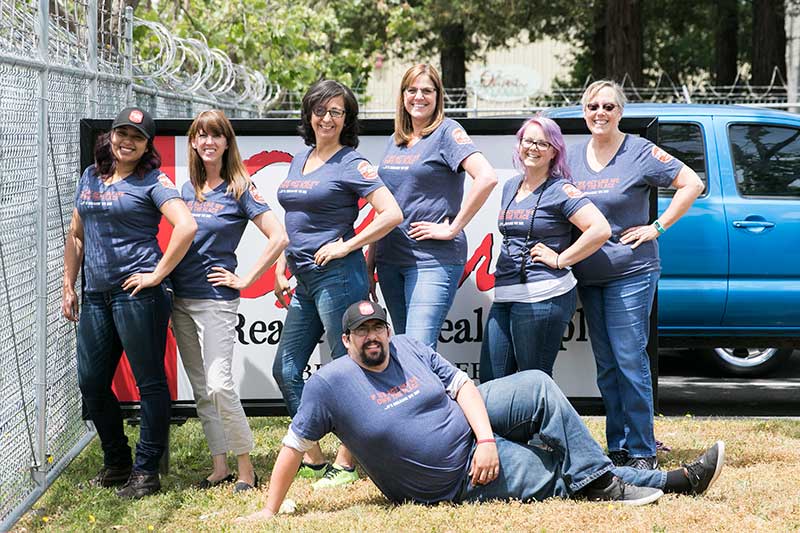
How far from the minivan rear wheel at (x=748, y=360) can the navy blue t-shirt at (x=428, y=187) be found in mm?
4374

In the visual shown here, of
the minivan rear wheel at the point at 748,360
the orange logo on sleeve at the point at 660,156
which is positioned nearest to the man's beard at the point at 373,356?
the orange logo on sleeve at the point at 660,156

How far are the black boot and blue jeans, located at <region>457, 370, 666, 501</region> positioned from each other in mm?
1557

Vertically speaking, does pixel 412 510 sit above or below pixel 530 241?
below

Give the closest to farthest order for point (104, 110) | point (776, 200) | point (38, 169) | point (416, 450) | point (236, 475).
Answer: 1. point (416, 450)
2. point (38, 169)
3. point (236, 475)
4. point (104, 110)
5. point (776, 200)

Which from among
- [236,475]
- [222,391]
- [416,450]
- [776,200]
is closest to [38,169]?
[222,391]

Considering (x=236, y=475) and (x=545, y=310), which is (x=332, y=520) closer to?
(x=236, y=475)

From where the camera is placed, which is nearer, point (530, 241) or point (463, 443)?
point (463, 443)

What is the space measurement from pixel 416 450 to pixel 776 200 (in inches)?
160

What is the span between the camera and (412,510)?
5.02 m

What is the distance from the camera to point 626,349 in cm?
580

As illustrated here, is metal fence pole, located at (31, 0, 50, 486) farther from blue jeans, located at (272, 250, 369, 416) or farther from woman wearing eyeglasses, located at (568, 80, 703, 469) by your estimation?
woman wearing eyeglasses, located at (568, 80, 703, 469)

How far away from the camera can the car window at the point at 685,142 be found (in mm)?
7965

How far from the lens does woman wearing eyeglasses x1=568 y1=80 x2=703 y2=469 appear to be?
5.72 m

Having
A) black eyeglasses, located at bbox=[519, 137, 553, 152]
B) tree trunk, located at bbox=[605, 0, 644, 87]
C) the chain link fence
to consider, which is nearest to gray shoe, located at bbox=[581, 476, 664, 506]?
black eyeglasses, located at bbox=[519, 137, 553, 152]
